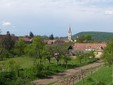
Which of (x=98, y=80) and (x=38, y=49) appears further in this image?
(x=38, y=49)

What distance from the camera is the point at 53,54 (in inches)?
2226

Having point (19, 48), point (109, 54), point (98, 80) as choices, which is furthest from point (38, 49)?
point (19, 48)

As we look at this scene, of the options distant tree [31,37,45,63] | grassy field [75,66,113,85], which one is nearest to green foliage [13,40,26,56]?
distant tree [31,37,45,63]

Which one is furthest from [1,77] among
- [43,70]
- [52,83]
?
[43,70]

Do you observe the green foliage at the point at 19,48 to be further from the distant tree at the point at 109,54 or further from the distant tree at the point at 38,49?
the distant tree at the point at 109,54

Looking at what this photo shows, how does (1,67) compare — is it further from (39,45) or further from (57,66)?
(57,66)

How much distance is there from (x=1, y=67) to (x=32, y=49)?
290 inches

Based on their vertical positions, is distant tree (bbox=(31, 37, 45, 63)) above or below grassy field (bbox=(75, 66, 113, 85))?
above

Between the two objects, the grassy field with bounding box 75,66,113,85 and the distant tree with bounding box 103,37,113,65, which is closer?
the grassy field with bounding box 75,66,113,85

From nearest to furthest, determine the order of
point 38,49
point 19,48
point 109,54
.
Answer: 1. point 38,49
2. point 109,54
3. point 19,48

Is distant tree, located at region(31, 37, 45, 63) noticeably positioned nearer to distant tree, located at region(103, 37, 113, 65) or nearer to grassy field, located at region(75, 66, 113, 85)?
grassy field, located at region(75, 66, 113, 85)

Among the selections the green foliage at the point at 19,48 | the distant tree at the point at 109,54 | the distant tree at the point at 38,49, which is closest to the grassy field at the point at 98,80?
the distant tree at the point at 109,54

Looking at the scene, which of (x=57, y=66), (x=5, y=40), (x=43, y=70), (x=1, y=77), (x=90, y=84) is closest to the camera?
(x=90, y=84)

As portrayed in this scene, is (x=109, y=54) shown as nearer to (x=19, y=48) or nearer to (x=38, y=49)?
(x=38, y=49)
